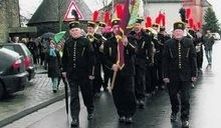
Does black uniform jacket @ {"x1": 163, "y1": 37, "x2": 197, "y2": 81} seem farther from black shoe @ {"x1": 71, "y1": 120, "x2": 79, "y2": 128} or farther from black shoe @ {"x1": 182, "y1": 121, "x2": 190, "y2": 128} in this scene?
black shoe @ {"x1": 71, "y1": 120, "x2": 79, "y2": 128}

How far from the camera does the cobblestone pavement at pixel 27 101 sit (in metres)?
13.0

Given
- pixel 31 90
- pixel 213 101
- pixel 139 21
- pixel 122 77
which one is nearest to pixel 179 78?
pixel 122 77

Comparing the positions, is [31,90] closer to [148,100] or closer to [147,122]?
[148,100]

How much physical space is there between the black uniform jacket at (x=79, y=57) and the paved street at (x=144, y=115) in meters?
1.01

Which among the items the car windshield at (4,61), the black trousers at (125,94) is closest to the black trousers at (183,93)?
the black trousers at (125,94)

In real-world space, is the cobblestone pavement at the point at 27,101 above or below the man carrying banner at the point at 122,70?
below

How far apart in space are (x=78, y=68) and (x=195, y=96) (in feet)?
18.2

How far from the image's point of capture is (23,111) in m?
13.5

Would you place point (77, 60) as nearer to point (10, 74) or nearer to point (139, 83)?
point (139, 83)

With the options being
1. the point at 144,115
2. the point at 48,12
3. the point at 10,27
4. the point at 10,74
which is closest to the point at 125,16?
the point at 144,115

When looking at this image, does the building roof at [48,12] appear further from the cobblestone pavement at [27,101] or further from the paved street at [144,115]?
the paved street at [144,115]

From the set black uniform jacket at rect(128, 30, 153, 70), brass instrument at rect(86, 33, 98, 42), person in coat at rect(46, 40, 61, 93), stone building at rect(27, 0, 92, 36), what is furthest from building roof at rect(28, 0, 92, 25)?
black uniform jacket at rect(128, 30, 153, 70)

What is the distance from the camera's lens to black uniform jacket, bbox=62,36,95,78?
453 inches

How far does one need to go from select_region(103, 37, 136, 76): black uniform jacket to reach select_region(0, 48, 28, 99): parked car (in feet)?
14.4
